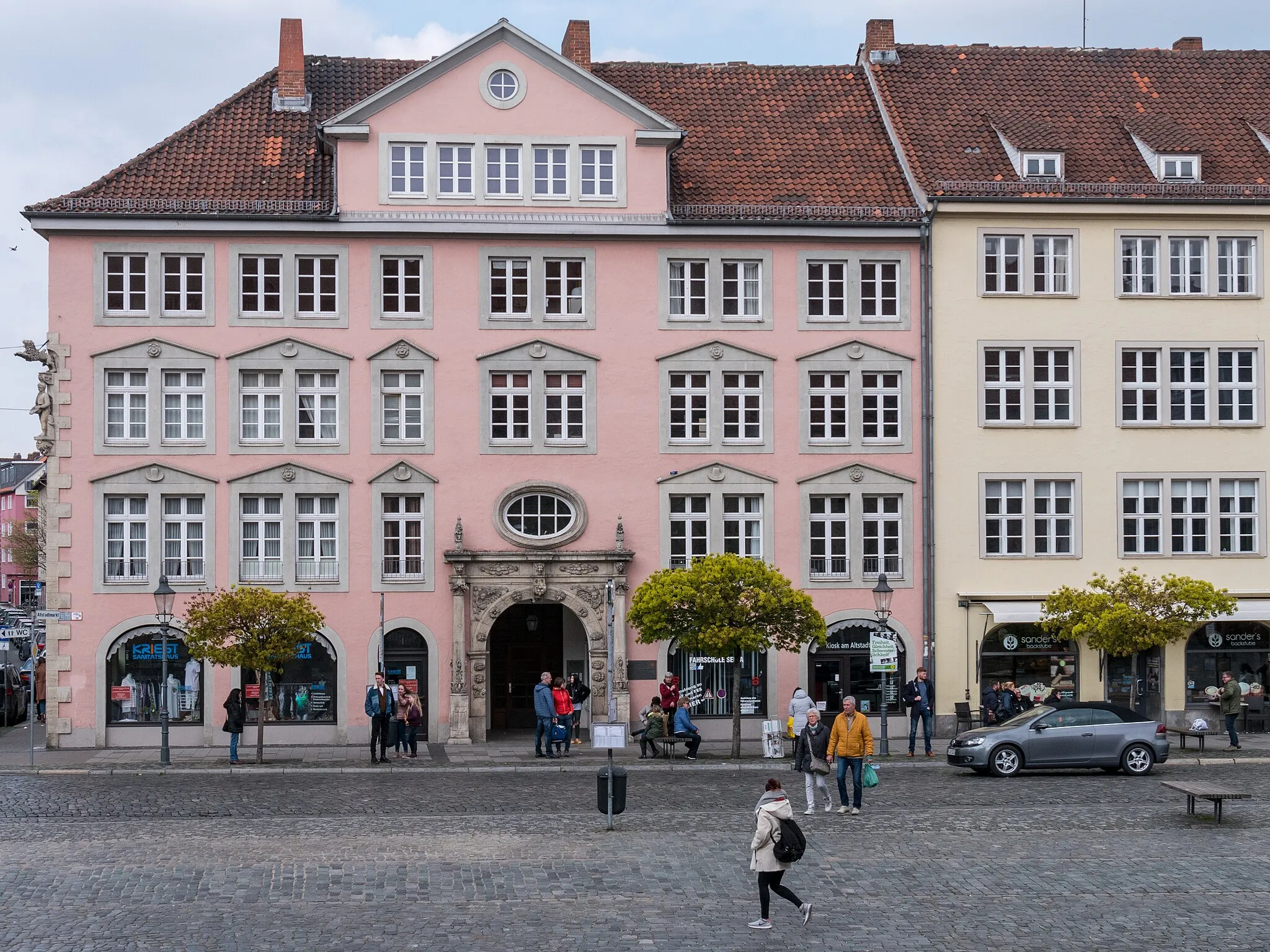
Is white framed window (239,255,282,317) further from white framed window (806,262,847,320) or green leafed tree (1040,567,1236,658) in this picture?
green leafed tree (1040,567,1236,658)

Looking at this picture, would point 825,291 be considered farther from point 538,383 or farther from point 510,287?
point 510,287

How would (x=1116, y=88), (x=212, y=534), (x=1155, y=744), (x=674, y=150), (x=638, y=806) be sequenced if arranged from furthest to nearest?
(x=1116, y=88)
(x=674, y=150)
(x=212, y=534)
(x=1155, y=744)
(x=638, y=806)

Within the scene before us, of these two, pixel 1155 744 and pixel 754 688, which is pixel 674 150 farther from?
pixel 1155 744

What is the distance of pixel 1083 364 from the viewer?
39312 millimetres

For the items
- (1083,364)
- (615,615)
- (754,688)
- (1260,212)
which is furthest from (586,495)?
(1260,212)

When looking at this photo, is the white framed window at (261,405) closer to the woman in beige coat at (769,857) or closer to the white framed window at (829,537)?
the white framed window at (829,537)

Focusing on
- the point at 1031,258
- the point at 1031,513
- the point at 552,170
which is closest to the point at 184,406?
the point at 552,170

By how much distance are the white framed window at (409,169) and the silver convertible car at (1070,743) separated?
17.5m

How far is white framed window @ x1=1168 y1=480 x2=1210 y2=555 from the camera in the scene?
39469 millimetres

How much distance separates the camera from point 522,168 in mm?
38125

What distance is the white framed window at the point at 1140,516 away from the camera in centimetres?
3938

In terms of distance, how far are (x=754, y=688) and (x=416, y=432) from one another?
9723 millimetres

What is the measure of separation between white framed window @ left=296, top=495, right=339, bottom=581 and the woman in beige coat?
22.4 meters

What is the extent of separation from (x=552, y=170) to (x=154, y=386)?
1021 cm
